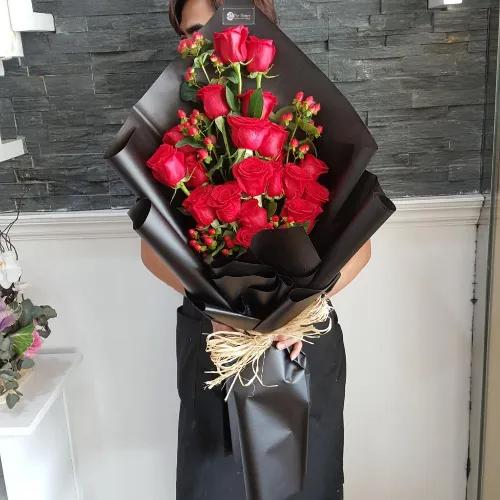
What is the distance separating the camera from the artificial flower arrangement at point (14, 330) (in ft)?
4.27

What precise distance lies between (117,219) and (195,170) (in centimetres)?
66

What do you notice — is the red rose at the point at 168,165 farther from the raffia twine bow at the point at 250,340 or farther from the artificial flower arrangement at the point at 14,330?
the artificial flower arrangement at the point at 14,330

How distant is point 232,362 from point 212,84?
434 millimetres

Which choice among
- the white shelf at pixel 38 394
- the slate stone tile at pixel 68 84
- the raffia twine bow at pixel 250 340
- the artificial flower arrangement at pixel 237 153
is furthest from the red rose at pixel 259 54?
the white shelf at pixel 38 394

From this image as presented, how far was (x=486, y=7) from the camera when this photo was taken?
1.42 meters

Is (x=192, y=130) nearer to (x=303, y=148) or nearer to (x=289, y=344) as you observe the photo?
(x=303, y=148)

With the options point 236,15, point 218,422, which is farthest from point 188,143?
point 218,422

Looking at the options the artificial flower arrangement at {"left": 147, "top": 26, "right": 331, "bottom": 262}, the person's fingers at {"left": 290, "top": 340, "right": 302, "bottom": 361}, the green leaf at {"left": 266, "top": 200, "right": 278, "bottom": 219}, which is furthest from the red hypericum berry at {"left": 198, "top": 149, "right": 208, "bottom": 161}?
the person's fingers at {"left": 290, "top": 340, "right": 302, "bottom": 361}

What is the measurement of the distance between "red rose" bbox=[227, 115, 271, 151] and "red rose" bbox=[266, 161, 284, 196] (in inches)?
1.7

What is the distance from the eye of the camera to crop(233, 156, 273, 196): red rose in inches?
32.9

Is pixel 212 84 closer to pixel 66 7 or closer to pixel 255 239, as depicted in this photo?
pixel 255 239

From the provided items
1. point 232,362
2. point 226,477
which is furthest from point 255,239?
point 226,477

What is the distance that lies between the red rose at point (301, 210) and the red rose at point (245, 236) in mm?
59

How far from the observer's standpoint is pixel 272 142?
34.1 inches
